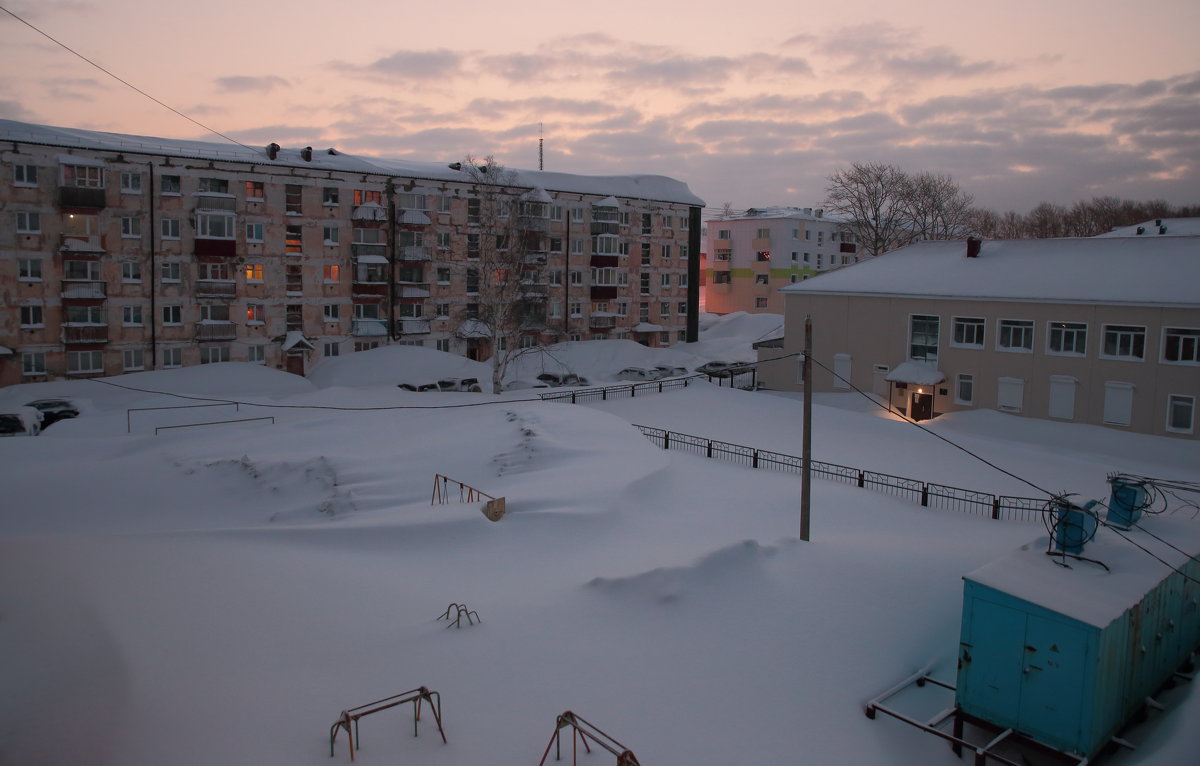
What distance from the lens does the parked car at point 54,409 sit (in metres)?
30.1

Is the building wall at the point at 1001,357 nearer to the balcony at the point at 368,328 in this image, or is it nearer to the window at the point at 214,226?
the balcony at the point at 368,328

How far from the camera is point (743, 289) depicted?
80688 millimetres

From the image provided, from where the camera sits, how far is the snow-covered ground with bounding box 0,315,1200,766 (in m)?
10.4

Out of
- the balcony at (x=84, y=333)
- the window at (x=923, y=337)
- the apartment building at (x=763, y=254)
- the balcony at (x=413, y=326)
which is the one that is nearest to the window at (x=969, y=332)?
the window at (x=923, y=337)

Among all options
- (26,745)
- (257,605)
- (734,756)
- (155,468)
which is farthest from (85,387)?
(734,756)

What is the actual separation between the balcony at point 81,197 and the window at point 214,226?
13.4 ft

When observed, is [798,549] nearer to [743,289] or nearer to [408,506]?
[408,506]

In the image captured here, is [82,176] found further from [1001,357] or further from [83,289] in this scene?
[1001,357]

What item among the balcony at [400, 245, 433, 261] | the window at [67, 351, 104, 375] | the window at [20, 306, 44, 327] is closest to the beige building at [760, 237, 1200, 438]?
the balcony at [400, 245, 433, 261]

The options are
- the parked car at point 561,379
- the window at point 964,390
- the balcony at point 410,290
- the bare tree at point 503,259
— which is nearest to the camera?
the window at point 964,390

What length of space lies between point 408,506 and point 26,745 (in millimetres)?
10452

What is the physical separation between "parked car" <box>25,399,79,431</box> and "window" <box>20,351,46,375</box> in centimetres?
559

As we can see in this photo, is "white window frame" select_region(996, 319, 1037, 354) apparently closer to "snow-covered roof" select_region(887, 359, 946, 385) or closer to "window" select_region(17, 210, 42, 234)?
"snow-covered roof" select_region(887, 359, 946, 385)

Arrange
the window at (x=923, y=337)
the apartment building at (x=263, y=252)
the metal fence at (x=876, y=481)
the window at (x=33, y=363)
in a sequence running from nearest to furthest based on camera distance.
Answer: the metal fence at (x=876, y=481), the window at (x=33, y=363), the apartment building at (x=263, y=252), the window at (x=923, y=337)
